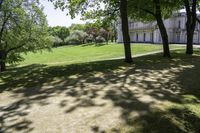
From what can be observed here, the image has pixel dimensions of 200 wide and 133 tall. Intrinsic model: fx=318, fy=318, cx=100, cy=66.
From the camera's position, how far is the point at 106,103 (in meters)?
8.42

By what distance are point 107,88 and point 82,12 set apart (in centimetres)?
1253

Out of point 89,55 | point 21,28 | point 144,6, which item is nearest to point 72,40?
point 89,55

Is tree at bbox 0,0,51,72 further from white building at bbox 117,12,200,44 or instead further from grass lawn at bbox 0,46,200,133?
white building at bbox 117,12,200,44

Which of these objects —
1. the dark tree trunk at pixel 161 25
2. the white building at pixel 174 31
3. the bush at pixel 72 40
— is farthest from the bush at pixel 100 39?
the dark tree trunk at pixel 161 25

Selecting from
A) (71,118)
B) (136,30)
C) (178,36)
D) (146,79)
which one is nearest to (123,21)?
(146,79)

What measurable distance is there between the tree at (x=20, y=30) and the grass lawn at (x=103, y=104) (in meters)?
17.6

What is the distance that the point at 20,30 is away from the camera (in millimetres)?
29938

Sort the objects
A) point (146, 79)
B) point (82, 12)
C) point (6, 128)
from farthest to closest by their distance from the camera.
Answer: point (82, 12)
point (146, 79)
point (6, 128)

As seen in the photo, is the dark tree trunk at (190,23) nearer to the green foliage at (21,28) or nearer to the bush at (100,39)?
the green foliage at (21,28)

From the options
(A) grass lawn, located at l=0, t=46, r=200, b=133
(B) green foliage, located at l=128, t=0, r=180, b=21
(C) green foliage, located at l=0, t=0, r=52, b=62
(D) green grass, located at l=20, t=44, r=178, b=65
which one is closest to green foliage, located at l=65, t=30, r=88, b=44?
(D) green grass, located at l=20, t=44, r=178, b=65

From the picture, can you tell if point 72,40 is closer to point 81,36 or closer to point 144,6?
point 81,36

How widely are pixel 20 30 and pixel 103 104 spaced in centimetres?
2331

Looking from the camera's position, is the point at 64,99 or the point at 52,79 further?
the point at 52,79

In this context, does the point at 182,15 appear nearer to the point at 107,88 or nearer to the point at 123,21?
the point at 123,21
